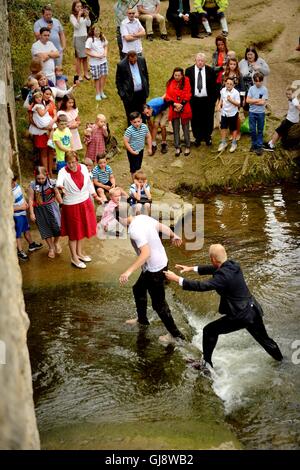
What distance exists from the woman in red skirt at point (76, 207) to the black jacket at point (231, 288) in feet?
11.1

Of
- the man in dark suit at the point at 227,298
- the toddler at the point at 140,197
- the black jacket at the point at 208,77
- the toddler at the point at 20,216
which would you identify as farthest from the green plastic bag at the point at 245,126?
the man in dark suit at the point at 227,298

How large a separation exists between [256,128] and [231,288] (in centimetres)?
779

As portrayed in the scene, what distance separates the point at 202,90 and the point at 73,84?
3.11m

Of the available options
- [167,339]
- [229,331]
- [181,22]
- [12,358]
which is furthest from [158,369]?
[181,22]

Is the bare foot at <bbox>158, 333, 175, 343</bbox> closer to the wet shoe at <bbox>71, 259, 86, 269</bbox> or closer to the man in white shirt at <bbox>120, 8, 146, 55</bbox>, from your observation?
the wet shoe at <bbox>71, 259, 86, 269</bbox>

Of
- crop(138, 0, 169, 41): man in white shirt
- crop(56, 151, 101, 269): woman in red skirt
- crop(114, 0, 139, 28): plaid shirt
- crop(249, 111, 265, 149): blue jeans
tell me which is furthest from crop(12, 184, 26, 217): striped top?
crop(138, 0, 169, 41): man in white shirt

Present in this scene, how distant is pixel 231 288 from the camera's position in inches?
319

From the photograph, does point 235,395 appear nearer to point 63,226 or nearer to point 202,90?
point 63,226

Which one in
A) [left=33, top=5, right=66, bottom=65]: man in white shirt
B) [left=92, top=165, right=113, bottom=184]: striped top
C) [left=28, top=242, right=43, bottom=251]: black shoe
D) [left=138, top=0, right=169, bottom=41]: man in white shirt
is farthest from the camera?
[left=138, top=0, right=169, bottom=41]: man in white shirt

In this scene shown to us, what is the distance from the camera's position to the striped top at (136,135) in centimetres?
1352

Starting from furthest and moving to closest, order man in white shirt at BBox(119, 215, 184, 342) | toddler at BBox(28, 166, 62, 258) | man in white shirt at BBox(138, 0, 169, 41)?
1. man in white shirt at BBox(138, 0, 169, 41)
2. toddler at BBox(28, 166, 62, 258)
3. man in white shirt at BBox(119, 215, 184, 342)

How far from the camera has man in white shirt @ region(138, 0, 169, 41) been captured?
59.9 ft

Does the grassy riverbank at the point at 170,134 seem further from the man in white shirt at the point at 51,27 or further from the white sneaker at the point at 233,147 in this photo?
the man in white shirt at the point at 51,27

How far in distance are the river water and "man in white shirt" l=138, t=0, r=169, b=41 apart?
8.17 meters
